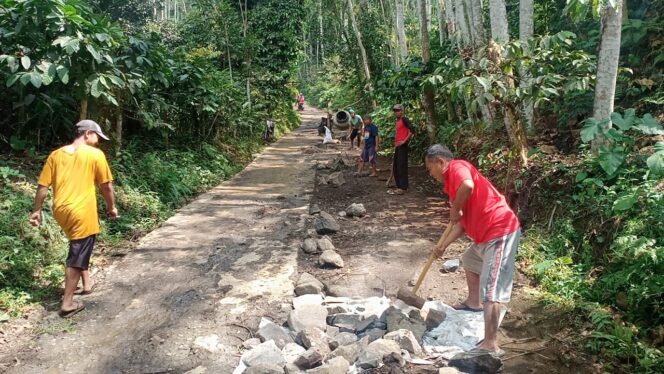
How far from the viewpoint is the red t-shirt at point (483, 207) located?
3.36m

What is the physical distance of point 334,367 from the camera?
3037 millimetres

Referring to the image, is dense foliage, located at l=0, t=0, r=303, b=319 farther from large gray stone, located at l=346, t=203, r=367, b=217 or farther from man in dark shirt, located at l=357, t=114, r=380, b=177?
man in dark shirt, located at l=357, t=114, r=380, b=177

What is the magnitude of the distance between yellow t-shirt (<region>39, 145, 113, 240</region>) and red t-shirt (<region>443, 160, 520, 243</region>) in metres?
3.14

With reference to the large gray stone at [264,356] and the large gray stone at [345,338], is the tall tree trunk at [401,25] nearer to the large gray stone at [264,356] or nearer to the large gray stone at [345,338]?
the large gray stone at [345,338]

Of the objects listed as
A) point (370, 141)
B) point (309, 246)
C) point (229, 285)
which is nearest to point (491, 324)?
point (229, 285)

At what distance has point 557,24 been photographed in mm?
8492

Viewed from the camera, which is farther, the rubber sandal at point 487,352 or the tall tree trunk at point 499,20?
the tall tree trunk at point 499,20

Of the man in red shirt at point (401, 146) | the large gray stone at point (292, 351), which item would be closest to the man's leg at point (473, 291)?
the large gray stone at point (292, 351)

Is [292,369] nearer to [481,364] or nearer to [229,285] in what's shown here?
[481,364]

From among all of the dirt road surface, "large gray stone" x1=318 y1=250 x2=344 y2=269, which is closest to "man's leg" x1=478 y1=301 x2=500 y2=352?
the dirt road surface

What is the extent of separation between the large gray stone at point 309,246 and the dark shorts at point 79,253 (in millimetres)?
2346

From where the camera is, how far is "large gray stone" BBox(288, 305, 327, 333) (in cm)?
371

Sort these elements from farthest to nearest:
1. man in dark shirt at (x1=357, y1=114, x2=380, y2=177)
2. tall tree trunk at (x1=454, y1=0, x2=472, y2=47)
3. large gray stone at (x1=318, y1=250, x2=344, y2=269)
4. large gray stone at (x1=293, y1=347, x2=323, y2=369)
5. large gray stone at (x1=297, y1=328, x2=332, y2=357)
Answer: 1. man in dark shirt at (x1=357, y1=114, x2=380, y2=177)
2. tall tree trunk at (x1=454, y1=0, x2=472, y2=47)
3. large gray stone at (x1=318, y1=250, x2=344, y2=269)
4. large gray stone at (x1=297, y1=328, x2=332, y2=357)
5. large gray stone at (x1=293, y1=347, x2=323, y2=369)

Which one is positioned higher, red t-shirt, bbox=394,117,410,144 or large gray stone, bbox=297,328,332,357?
red t-shirt, bbox=394,117,410,144
